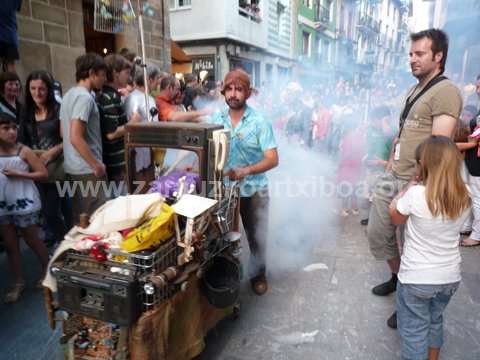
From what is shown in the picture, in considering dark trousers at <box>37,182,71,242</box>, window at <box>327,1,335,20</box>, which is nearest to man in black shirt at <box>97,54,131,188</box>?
dark trousers at <box>37,182,71,242</box>

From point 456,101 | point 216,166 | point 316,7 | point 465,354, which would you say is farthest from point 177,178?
point 316,7

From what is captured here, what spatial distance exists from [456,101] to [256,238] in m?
1.75

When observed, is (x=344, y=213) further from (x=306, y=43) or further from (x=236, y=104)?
(x=306, y=43)

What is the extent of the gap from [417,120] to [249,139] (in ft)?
3.88

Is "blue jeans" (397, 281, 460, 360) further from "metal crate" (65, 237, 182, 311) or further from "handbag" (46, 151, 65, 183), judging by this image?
"handbag" (46, 151, 65, 183)

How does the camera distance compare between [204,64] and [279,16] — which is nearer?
[204,64]

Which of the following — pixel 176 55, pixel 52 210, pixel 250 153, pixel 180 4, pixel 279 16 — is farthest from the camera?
pixel 279 16

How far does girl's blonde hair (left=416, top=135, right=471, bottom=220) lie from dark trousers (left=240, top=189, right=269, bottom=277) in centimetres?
133

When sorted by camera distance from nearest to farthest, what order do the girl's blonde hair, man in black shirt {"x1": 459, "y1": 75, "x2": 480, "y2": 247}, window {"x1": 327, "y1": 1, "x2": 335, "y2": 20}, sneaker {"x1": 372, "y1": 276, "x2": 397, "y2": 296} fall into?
1. the girl's blonde hair
2. sneaker {"x1": 372, "y1": 276, "x2": 397, "y2": 296}
3. man in black shirt {"x1": 459, "y1": 75, "x2": 480, "y2": 247}
4. window {"x1": 327, "y1": 1, "x2": 335, "y2": 20}

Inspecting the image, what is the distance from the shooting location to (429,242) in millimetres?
1937

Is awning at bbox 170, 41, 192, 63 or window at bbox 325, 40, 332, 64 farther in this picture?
window at bbox 325, 40, 332, 64

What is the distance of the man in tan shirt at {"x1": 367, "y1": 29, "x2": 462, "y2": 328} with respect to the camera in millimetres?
2371

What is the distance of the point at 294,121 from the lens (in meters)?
9.36

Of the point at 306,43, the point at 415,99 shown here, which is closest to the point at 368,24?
the point at 306,43
